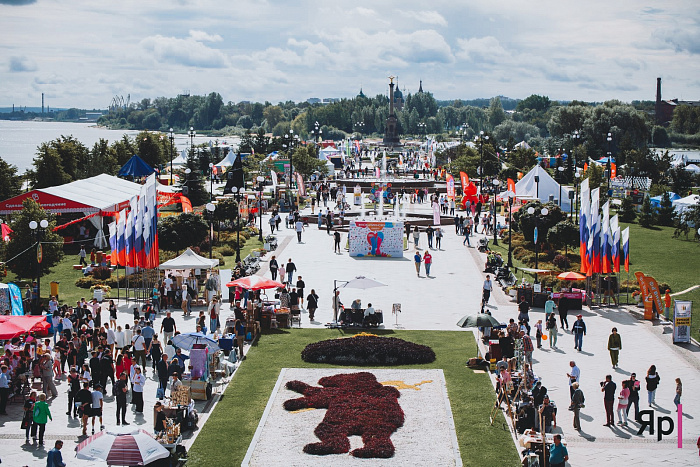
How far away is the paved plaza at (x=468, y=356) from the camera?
15.5 m

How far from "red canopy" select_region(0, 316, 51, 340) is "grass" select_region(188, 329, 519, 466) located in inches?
207

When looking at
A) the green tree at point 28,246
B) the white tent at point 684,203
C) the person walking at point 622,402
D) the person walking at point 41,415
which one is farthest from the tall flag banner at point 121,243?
the white tent at point 684,203

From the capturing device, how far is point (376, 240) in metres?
37.5

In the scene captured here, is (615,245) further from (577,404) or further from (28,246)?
(28,246)

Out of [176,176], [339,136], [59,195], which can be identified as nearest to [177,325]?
[59,195]

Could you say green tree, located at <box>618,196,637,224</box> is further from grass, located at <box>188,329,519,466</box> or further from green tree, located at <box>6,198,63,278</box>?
green tree, located at <box>6,198,63,278</box>

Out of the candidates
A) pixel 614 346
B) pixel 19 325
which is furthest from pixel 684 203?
pixel 19 325

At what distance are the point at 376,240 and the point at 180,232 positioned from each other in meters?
9.16

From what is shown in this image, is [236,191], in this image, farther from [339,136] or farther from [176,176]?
[339,136]

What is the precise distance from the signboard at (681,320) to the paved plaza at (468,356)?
1.25 ft

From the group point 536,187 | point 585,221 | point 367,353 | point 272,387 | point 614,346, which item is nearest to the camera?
point 272,387

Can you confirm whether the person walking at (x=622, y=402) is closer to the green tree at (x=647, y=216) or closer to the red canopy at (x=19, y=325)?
the red canopy at (x=19, y=325)

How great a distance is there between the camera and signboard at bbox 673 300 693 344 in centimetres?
2266

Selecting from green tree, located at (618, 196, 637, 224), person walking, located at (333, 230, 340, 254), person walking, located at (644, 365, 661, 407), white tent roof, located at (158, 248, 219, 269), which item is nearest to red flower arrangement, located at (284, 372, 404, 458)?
person walking, located at (644, 365, 661, 407)
